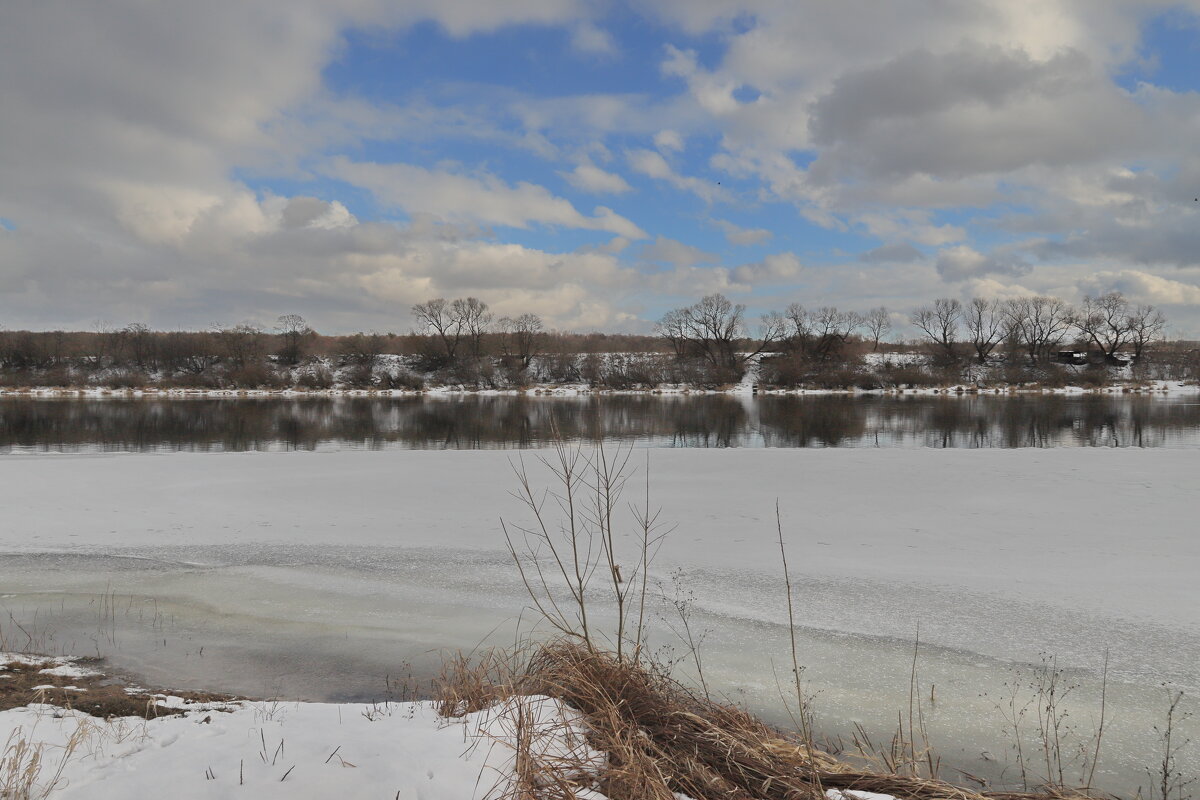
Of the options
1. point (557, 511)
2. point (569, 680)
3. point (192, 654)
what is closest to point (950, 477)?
point (557, 511)

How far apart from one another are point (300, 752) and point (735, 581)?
4.67 meters

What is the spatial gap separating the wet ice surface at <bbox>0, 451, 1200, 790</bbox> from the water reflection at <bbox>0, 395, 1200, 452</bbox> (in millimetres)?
7613

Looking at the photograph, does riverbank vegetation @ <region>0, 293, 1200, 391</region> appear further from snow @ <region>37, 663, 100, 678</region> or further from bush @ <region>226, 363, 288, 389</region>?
snow @ <region>37, 663, 100, 678</region>

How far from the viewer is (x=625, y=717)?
11.1ft

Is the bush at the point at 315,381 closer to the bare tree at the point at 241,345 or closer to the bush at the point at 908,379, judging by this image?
the bare tree at the point at 241,345

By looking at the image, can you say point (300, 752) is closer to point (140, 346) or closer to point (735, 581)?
point (735, 581)

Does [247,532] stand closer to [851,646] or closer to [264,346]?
[851,646]

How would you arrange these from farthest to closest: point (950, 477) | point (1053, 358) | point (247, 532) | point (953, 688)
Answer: point (1053, 358)
point (950, 477)
point (247, 532)
point (953, 688)

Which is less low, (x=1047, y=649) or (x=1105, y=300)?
(x=1105, y=300)

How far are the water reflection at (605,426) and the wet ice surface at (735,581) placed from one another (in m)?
→ 7.61

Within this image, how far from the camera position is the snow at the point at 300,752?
8.80 feet

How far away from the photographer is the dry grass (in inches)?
109

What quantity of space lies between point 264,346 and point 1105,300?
7835 centimetres

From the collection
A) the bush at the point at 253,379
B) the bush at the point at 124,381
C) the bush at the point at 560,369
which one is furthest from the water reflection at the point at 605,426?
the bush at the point at 560,369
